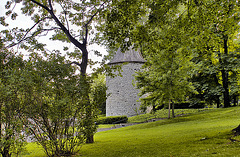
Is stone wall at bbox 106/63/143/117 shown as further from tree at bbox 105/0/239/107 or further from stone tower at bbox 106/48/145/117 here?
tree at bbox 105/0/239/107

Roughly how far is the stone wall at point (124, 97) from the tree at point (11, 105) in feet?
85.4

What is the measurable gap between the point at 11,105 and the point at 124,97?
2659 cm

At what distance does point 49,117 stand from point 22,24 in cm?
607

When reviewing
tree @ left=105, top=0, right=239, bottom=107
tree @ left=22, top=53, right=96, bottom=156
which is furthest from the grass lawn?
tree @ left=105, top=0, right=239, bottom=107

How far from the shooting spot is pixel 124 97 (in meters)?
32.7

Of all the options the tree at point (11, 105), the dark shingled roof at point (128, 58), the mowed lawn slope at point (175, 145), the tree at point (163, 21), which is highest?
the dark shingled roof at point (128, 58)

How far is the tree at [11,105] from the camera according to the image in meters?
6.03

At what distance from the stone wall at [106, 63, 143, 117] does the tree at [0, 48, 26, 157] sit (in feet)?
85.4

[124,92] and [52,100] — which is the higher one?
[124,92]

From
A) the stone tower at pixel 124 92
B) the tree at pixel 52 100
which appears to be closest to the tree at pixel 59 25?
the tree at pixel 52 100

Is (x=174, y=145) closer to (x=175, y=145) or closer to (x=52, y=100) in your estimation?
(x=175, y=145)

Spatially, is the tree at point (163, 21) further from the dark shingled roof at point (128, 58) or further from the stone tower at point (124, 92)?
the dark shingled roof at point (128, 58)

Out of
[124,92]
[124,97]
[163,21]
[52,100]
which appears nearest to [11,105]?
[52,100]

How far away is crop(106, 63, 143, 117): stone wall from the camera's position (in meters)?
32.6
